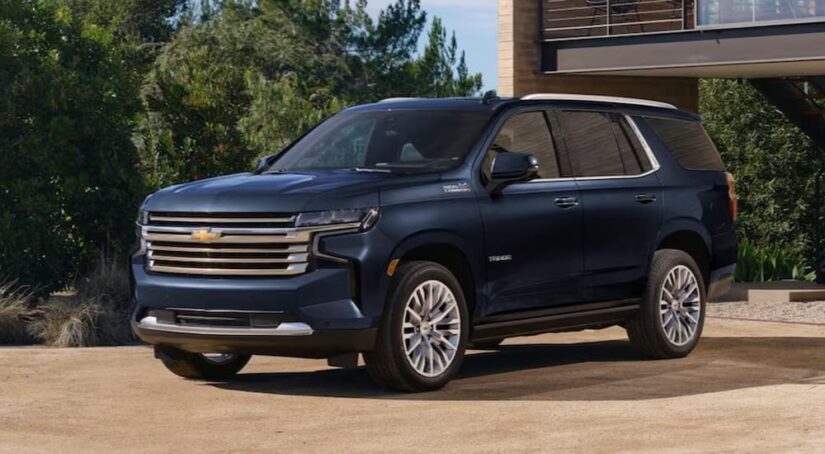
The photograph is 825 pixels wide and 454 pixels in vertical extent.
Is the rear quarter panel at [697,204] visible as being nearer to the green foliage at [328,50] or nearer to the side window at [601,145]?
the side window at [601,145]

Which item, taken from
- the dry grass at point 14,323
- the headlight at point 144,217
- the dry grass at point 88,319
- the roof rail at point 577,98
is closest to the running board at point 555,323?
the roof rail at point 577,98

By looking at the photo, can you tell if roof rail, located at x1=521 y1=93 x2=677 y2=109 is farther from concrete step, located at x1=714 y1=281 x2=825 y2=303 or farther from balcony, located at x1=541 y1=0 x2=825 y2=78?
balcony, located at x1=541 y1=0 x2=825 y2=78

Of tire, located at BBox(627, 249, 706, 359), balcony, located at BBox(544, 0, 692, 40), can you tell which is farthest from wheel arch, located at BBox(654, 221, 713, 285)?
balcony, located at BBox(544, 0, 692, 40)

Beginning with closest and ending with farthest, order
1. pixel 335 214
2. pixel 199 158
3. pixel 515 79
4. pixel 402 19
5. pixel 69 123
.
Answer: pixel 335 214, pixel 69 123, pixel 199 158, pixel 515 79, pixel 402 19

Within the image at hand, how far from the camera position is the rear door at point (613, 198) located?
1291 cm

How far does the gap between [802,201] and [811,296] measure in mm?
6670

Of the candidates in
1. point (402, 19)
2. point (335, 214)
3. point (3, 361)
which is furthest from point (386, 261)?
point (402, 19)

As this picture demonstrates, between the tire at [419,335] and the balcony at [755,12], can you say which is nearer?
the tire at [419,335]

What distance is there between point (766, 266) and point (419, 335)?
14.7 meters

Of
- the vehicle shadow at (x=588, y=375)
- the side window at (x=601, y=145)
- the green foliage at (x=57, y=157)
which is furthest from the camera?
the green foliage at (x=57, y=157)

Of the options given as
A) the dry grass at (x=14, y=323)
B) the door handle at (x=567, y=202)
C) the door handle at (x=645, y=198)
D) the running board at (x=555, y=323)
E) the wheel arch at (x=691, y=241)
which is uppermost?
the door handle at (x=567, y=202)

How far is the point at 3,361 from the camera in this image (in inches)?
547

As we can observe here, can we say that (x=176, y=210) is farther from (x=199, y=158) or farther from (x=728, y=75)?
(x=728, y=75)

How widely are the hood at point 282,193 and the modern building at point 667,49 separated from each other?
12.5 metres
